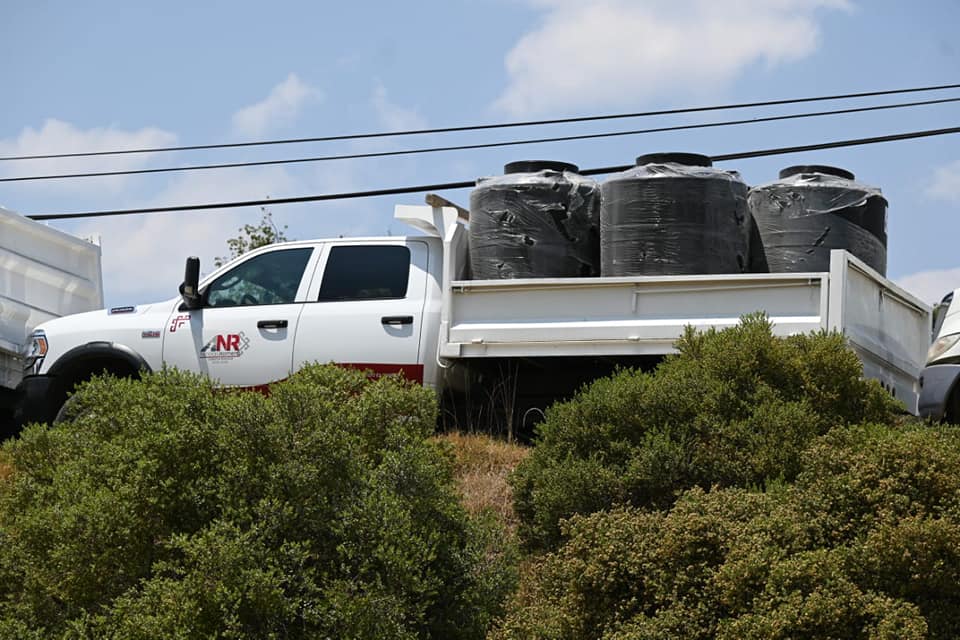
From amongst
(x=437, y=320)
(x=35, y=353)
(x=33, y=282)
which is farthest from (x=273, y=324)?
(x=33, y=282)

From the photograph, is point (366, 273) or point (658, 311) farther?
point (366, 273)

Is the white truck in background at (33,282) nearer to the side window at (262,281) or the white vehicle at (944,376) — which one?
the side window at (262,281)

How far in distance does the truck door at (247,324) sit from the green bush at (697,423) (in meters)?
3.24

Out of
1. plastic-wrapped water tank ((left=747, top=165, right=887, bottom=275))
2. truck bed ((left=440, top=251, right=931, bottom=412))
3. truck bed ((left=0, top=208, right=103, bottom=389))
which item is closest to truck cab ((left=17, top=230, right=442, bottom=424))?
truck bed ((left=440, top=251, right=931, bottom=412))

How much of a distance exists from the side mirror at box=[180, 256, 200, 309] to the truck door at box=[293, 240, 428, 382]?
3.35 ft

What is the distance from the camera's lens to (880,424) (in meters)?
8.05

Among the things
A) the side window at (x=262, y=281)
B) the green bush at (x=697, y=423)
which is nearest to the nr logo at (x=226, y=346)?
the side window at (x=262, y=281)

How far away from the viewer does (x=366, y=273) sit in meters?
11.4

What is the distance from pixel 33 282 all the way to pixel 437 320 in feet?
17.5

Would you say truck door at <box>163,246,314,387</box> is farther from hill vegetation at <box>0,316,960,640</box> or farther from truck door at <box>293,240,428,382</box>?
hill vegetation at <box>0,316,960,640</box>

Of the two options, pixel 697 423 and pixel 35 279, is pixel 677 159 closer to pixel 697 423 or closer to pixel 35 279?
pixel 697 423

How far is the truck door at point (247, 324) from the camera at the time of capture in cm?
1125

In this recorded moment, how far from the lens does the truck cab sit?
10992 millimetres

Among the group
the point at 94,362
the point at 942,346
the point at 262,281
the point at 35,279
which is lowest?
the point at 94,362
